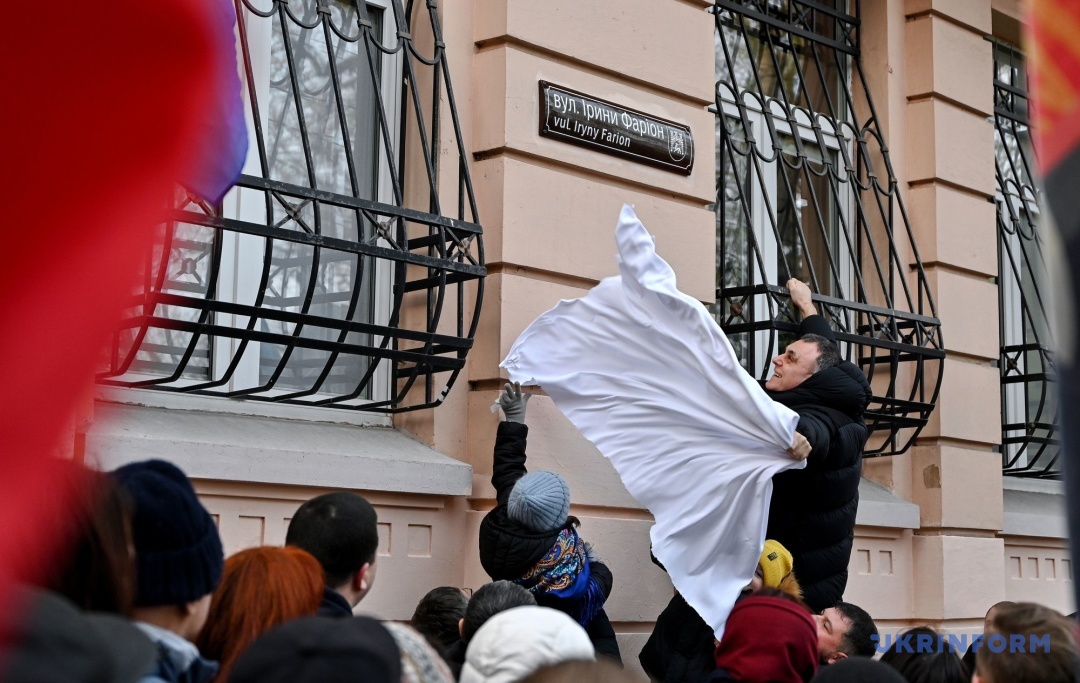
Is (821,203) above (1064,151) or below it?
above

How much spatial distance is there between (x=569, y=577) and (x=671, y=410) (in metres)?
0.76

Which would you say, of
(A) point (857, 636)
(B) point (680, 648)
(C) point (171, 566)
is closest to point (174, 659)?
(C) point (171, 566)

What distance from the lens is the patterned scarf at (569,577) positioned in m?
4.34

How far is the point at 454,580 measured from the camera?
498 centimetres

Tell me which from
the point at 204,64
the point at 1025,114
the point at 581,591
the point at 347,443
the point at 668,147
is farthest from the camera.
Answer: the point at 1025,114

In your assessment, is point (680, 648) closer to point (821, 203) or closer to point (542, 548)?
point (542, 548)

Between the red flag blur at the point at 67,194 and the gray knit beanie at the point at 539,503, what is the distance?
3393mm

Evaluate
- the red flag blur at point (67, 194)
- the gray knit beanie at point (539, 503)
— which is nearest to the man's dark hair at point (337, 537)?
the gray knit beanie at point (539, 503)

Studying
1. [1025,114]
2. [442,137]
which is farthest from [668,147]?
[1025,114]

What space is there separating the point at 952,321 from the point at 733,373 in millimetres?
3015

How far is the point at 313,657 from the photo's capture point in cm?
175

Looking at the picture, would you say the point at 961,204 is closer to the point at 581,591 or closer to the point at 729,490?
the point at 729,490

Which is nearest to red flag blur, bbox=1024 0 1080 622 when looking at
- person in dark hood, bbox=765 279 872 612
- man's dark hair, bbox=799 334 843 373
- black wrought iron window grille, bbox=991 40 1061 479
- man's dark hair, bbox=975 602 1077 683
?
man's dark hair, bbox=975 602 1077 683

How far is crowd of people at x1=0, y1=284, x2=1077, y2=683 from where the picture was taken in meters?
1.78
